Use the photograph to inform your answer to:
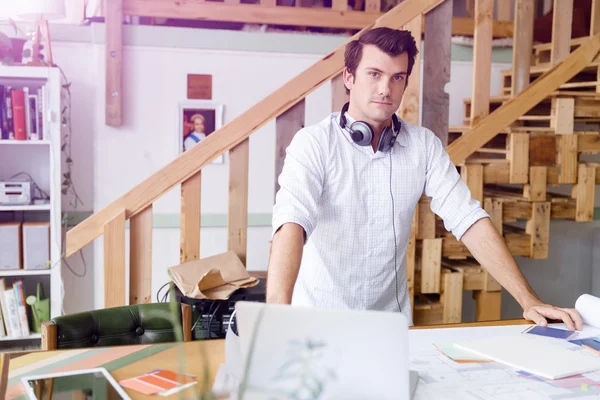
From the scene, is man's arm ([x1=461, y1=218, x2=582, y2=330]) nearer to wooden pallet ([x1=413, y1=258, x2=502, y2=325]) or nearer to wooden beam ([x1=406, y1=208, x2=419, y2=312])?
wooden beam ([x1=406, y1=208, x2=419, y2=312])

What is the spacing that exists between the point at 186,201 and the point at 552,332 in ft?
5.02

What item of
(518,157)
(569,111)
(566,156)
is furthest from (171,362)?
(569,111)

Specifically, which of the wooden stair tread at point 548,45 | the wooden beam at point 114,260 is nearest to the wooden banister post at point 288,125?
the wooden beam at point 114,260

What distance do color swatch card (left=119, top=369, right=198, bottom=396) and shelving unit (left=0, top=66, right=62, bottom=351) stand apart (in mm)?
2665

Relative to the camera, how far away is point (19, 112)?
3.69 meters

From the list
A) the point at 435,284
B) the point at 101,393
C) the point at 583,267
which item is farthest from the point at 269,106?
the point at 583,267

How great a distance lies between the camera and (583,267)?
4.73 m

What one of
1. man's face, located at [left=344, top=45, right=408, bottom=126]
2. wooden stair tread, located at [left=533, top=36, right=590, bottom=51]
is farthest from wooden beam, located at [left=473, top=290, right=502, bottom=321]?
wooden stair tread, located at [left=533, top=36, right=590, bottom=51]

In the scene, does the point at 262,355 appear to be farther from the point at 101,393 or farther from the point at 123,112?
the point at 123,112

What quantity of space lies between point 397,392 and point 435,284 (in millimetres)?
2032

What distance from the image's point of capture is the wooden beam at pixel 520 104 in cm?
299

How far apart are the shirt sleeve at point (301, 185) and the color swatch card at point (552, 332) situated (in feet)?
2.06

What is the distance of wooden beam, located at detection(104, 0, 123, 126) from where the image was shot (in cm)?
386

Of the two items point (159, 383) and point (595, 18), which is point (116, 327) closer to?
point (159, 383)
